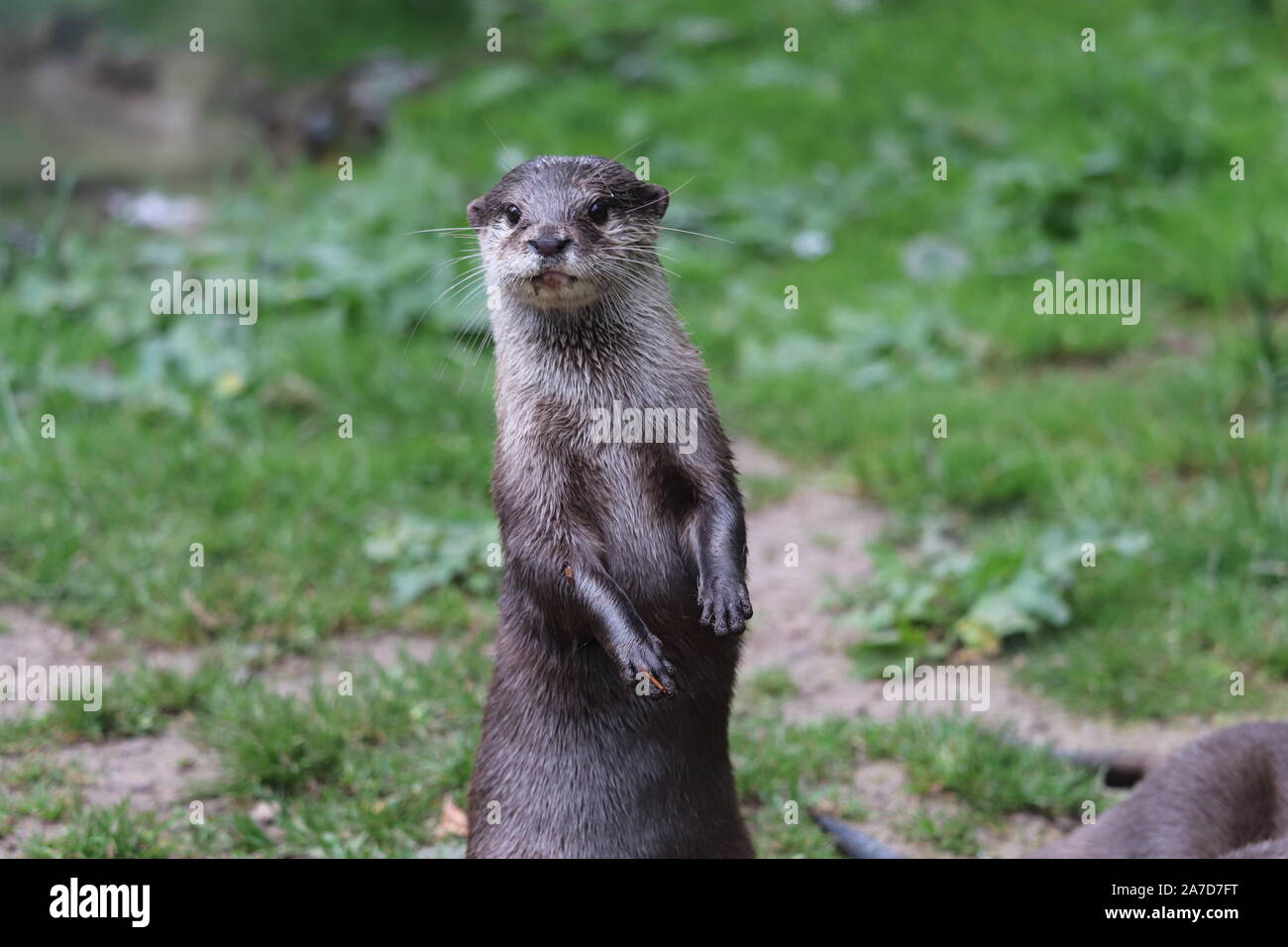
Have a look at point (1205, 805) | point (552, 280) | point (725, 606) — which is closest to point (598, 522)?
point (725, 606)

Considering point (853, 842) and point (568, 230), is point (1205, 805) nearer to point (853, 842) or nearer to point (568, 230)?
point (853, 842)

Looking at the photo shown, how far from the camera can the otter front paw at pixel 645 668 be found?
7.51 ft

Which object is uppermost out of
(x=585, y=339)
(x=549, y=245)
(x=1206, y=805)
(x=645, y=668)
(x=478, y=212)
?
(x=478, y=212)

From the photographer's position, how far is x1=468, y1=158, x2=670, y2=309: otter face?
2424 millimetres

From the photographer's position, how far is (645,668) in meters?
2.31

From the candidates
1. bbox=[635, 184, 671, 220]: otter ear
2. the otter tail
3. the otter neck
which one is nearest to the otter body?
the otter tail

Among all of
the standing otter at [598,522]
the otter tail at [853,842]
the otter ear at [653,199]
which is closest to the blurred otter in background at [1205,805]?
the otter tail at [853,842]

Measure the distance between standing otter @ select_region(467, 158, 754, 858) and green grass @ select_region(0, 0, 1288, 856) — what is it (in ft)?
0.67

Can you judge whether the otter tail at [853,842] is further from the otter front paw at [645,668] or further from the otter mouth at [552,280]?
the otter mouth at [552,280]

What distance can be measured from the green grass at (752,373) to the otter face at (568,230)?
0.49 feet

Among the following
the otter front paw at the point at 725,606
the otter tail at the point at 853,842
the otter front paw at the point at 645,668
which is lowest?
the otter tail at the point at 853,842

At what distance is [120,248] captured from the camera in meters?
6.51

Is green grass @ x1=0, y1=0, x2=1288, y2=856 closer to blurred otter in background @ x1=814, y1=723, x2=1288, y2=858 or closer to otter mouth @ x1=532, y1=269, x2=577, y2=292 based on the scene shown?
otter mouth @ x1=532, y1=269, x2=577, y2=292

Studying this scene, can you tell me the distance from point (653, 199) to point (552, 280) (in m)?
0.32
